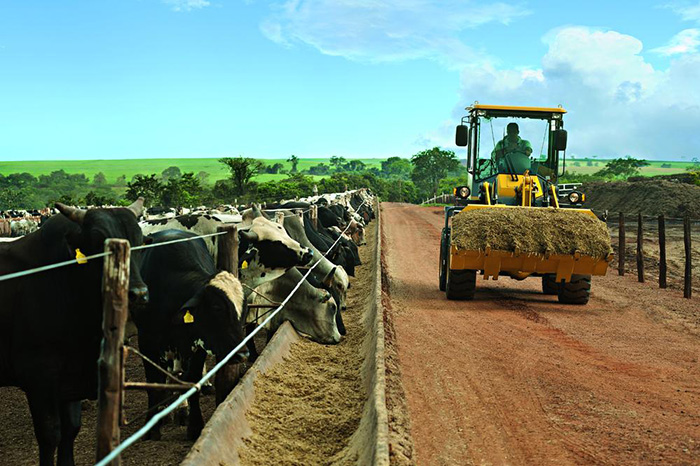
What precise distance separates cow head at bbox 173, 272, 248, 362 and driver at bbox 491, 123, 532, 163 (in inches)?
385

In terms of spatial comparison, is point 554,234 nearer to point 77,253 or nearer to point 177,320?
point 177,320

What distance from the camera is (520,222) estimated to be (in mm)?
13180

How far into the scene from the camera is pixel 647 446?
258 inches

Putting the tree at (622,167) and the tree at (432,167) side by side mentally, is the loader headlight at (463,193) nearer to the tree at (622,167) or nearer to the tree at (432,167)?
the tree at (622,167)

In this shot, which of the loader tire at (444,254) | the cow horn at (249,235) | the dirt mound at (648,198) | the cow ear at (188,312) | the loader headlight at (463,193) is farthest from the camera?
the dirt mound at (648,198)

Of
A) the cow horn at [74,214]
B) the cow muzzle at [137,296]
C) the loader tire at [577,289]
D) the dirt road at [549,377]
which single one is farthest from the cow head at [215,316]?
the loader tire at [577,289]

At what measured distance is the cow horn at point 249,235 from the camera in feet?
34.9

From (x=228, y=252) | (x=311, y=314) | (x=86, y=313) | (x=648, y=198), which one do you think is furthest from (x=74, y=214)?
(x=648, y=198)

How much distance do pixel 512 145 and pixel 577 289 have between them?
344 cm

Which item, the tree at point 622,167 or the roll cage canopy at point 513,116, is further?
the tree at point 622,167

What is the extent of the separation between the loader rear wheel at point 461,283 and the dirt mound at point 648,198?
71.5 feet

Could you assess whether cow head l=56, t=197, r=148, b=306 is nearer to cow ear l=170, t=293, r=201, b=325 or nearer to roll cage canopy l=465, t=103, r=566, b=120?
cow ear l=170, t=293, r=201, b=325

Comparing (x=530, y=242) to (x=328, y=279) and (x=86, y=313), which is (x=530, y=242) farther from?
(x=86, y=313)

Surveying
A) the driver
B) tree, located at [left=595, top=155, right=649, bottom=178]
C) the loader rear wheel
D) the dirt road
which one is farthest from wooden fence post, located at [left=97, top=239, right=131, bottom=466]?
tree, located at [left=595, top=155, right=649, bottom=178]
